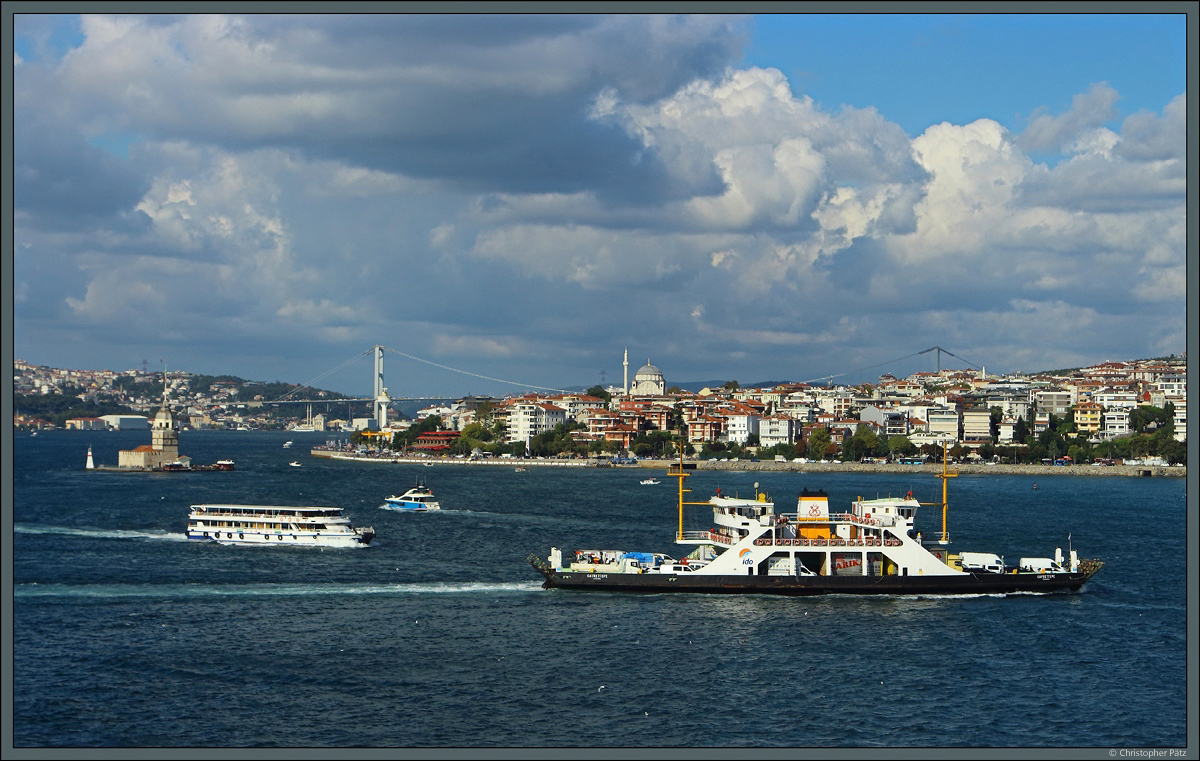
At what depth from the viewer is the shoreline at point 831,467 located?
8644 centimetres

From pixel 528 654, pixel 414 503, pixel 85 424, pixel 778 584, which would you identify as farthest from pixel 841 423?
pixel 85 424

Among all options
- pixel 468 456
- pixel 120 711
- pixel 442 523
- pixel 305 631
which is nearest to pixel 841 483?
pixel 442 523

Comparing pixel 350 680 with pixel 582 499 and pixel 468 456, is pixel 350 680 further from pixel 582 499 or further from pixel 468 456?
pixel 468 456

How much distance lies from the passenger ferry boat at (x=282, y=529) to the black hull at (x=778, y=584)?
10.7 meters

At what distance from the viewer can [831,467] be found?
96.1 m

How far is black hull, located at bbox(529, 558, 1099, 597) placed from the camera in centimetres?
2831

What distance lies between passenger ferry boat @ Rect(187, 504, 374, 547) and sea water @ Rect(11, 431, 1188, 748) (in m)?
0.70

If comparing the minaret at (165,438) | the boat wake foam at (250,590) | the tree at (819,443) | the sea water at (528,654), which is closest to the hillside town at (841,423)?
the tree at (819,443)

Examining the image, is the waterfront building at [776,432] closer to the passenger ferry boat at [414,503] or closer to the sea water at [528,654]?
the passenger ferry boat at [414,503]

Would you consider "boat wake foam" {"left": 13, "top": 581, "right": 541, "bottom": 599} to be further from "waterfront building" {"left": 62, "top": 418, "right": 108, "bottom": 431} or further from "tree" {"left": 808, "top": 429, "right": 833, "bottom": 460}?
"waterfront building" {"left": 62, "top": 418, "right": 108, "bottom": 431}

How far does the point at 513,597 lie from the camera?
90.1 ft

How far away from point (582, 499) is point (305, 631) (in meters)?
34.0

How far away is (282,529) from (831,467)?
210 feet

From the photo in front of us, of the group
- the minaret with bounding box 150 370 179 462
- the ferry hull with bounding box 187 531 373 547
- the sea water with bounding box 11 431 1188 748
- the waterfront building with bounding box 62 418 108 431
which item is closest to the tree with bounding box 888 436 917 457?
the minaret with bounding box 150 370 179 462
